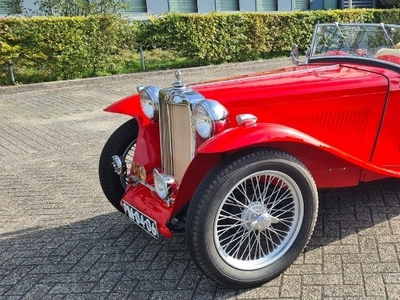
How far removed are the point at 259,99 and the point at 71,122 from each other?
17.1ft

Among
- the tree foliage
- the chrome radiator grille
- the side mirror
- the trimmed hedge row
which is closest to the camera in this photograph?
the chrome radiator grille

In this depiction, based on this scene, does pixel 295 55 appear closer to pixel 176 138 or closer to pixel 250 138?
pixel 176 138

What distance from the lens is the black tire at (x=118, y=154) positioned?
12.1ft

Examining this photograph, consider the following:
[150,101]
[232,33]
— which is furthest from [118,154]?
[232,33]

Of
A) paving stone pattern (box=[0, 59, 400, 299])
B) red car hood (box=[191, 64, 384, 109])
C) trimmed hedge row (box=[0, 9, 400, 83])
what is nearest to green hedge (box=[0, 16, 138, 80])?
trimmed hedge row (box=[0, 9, 400, 83])

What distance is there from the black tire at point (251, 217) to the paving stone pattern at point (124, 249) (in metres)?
0.14

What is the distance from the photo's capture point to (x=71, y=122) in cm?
774

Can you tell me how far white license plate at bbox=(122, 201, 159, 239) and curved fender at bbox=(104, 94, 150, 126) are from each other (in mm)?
663

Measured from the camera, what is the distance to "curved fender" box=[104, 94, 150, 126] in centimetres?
360

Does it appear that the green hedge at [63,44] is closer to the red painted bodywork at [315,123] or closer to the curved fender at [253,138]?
the red painted bodywork at [315,123]

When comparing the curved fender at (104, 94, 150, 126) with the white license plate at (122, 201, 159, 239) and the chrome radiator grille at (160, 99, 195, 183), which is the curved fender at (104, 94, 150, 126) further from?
the white license plate at (122, 201, 159, 239)

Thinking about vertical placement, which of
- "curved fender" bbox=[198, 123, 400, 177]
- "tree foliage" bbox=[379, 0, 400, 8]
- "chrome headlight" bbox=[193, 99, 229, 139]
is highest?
"tree foliage" bbox=[379, 0, 400, 8]

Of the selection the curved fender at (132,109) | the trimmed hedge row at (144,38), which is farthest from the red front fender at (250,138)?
the trimmed hedge row at (144,38)

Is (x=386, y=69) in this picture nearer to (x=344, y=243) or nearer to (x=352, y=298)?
(x=344, y=243)
